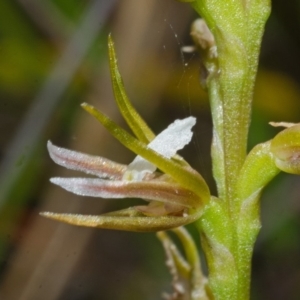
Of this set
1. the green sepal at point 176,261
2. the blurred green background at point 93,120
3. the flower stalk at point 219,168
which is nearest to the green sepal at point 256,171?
the flower stalk at point 219,168

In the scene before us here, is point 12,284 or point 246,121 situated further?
point 12,284

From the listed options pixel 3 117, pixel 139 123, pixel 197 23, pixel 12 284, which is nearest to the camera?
pixel 139 123

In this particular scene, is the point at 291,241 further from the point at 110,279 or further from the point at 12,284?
the point at 12,284

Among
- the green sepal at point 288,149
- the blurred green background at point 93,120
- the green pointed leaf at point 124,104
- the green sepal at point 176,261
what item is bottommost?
the blurred green background at point 93,120

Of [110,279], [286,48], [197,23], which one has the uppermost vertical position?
[197,23]

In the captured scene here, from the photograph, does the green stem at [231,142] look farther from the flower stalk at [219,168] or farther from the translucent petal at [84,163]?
the translucent petal at [84,163]

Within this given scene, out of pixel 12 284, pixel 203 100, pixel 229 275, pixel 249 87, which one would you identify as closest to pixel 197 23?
pixel 249 87

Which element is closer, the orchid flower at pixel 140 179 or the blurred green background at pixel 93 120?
the orchid flower at pixel 140 179

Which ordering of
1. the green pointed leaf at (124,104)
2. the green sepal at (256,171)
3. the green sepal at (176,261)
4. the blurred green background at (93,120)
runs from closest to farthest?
the green pointed leaf at (124,104) < the green sepal at (256,171) < the green sepal at (176,261) < the blurred green background at (93,120)
